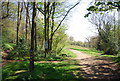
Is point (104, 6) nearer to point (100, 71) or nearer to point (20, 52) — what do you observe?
point (100, 71)

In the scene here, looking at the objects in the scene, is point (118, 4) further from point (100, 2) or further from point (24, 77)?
point (24, 77)

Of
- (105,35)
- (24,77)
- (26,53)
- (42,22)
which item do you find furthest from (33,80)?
(105,35)

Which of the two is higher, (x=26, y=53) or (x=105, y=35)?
(x=105, y=35)

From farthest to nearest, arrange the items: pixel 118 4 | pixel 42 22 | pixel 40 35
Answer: pixel 40 35, pixel 42 22, pixel 118 4

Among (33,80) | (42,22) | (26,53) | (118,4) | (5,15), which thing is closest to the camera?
(33,80)

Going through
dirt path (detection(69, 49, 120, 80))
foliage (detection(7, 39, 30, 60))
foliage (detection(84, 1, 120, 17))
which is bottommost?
dirt path (detection(69, 49, 120, 80))

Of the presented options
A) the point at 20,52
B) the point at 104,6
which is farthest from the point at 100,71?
the point at 20,52

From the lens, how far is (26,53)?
10312mm

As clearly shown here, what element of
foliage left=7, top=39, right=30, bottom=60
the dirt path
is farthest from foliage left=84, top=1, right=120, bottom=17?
foliage left=7, top=39, right=30, bottom=60

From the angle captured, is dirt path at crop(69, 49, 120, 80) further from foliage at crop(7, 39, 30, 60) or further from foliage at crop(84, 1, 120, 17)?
foliage at crop(7, 39, 30, 60)

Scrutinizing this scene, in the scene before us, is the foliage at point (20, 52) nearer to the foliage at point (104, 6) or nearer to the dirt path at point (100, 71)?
the dirt path at point (100, 71)

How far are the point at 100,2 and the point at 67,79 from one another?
15.1ft

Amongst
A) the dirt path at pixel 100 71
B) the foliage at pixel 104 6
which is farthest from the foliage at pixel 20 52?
the foliage at pixel 104 6

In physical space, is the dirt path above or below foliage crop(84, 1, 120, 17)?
below
